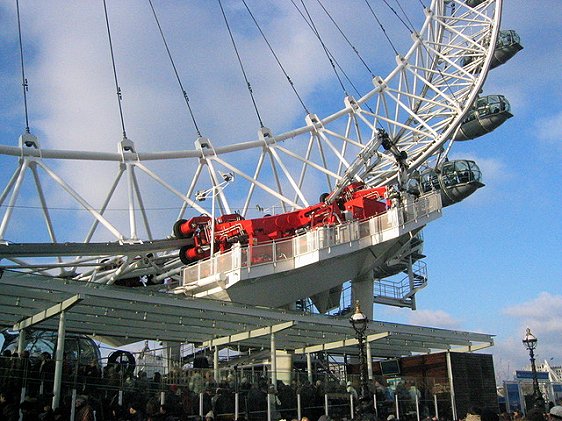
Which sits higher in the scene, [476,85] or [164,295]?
[476,85]

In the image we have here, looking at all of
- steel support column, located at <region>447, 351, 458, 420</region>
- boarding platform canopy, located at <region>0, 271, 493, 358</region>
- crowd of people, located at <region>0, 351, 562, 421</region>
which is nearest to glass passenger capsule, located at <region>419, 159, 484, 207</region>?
boarding platform canopy, located at <region>0, 271, 493, 358</region>

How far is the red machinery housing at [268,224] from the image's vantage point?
32.9m

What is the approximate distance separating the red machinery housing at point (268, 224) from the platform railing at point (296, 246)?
0.86 meters

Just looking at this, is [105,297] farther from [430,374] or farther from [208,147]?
[208,147]

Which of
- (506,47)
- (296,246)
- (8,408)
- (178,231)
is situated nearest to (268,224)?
(296,246)

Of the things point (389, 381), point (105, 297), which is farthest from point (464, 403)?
point (105, 297)

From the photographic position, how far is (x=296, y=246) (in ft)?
104

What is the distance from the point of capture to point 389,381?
2578 cm

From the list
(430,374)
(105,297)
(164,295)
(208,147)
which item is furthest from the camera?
(208,147)

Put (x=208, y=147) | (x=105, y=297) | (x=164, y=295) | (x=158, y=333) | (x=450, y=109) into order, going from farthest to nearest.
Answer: (x=450, y=109)
(x=208, y=147)
(x=158, y=333)
(x=164, y=295)
(x=105, y=297)

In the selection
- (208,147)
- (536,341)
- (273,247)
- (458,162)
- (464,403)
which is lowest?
(464,403)

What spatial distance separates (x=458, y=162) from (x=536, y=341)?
27.9 metres

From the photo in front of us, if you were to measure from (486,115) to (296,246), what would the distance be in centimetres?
2616

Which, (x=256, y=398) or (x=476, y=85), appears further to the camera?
(x=476, y=85)
